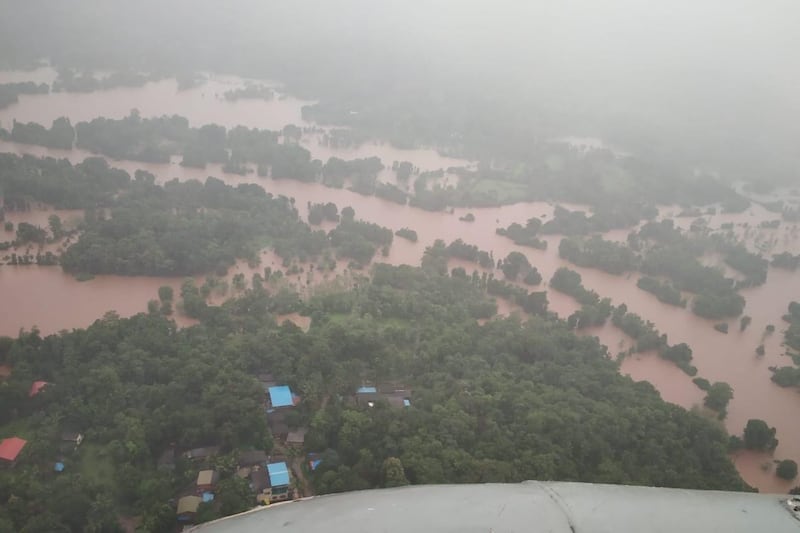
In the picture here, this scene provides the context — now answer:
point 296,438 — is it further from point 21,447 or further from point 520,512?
point 520,512

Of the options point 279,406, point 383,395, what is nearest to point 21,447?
point 279,406

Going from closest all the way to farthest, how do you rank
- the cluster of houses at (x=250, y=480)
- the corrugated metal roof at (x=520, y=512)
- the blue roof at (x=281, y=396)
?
the corrugated metal roof at (x=520, y=512), the cluster of houses at (x=250, y=480), the blue roof at (x=281, y=396)

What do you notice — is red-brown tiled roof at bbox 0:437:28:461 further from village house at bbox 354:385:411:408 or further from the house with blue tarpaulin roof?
village house at bbox 354:385:411:408

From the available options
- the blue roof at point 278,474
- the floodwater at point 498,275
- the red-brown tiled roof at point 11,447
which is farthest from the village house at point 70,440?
the floodwater at point 498,275

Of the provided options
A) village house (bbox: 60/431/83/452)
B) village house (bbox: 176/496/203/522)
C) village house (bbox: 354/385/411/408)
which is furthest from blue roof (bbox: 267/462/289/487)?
village house (bbox: 60/431/83/452)

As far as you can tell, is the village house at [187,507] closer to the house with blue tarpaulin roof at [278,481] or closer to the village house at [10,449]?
the house with blue tarpaulin roof at [278,481]

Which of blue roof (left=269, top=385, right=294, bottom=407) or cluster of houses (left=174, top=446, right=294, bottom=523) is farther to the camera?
blue roof (left=269, top=385, right=294, bottom=407)
